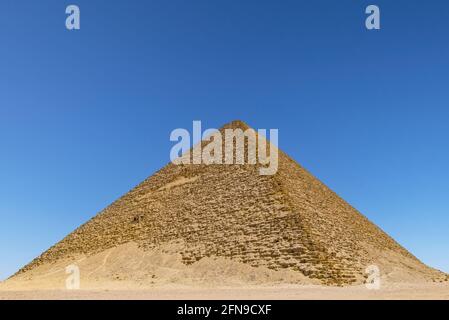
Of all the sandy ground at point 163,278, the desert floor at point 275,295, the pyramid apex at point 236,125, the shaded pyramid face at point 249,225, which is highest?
the pyramid apex at point 236,125

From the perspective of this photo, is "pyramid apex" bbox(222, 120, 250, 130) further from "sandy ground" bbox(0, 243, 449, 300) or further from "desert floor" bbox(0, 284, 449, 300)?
"desert floor" bbox(0, 284, 449, 300)

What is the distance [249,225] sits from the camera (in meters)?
26.3

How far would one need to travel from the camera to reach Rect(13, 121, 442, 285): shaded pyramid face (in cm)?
2345

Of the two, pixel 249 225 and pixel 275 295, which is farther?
pixel 249 225

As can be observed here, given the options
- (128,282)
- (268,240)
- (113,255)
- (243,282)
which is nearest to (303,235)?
(268,240)

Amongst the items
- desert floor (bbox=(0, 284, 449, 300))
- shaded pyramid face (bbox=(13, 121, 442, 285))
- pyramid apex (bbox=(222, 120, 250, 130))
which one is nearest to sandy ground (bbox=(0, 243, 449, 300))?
desert floor (bbox=(0, 284, 449, 300))

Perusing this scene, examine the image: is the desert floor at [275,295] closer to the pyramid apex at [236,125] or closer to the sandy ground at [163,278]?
the sandy ground at [163,278]

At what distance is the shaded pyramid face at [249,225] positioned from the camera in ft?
76.9

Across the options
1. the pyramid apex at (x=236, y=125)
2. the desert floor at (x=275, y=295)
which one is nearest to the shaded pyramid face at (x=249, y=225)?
the pyramid apex at (x=236, y=125)

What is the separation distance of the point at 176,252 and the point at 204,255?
2.27m

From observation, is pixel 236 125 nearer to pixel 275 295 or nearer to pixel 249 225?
pixel 249 225

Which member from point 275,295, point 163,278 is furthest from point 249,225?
point 275,295

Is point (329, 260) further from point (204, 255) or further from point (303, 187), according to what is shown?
point (303, 187)

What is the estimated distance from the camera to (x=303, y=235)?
934 inches
